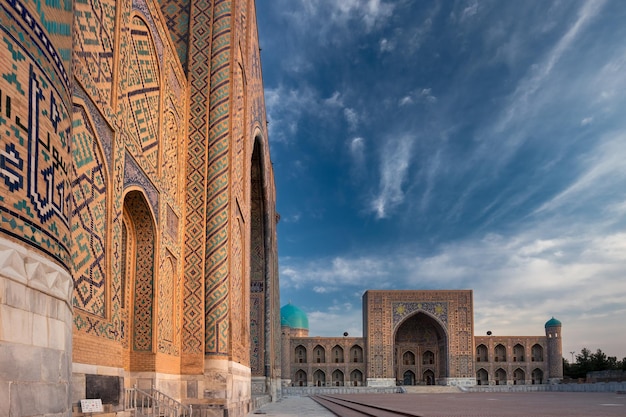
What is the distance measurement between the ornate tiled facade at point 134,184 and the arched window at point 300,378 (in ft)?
85.1

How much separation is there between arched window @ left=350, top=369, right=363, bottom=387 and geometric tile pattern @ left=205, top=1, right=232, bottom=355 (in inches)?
1121

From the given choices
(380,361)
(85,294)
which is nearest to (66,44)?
(85,294)

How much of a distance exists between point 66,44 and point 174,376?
516 centimetres

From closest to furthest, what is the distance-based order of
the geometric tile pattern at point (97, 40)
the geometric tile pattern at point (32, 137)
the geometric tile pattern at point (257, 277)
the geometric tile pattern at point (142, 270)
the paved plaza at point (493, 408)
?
the geometric tile pattern at point (32, 137), the geometric tile pattern at point (97, 40), the geometric tile pattern at point (142, 270), the paved plaza at point (493, 408), the geometric tile pattern at point (257, 277)

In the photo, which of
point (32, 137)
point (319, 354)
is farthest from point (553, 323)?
point (32, 137)

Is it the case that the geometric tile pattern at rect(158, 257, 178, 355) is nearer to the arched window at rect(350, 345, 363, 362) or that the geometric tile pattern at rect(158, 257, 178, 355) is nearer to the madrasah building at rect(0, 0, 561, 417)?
the madrasah building at rect(0, 0, 561, 417)

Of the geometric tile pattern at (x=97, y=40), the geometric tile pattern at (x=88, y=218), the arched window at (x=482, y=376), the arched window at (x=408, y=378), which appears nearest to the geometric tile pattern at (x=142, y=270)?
the geometric tile pattern at (x=88, y=218)

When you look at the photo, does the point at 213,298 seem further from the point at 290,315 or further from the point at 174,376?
the point at 290,315

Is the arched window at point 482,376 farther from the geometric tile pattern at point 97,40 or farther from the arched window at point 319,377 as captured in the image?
the geometric tile pattern at point 97,40

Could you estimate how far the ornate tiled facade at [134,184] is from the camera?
2396mm

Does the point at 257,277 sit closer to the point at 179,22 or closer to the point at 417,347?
the point at 179,22

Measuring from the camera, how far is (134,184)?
230 inches

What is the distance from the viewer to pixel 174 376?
23.5 feet

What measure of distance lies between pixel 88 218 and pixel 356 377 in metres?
32.7
